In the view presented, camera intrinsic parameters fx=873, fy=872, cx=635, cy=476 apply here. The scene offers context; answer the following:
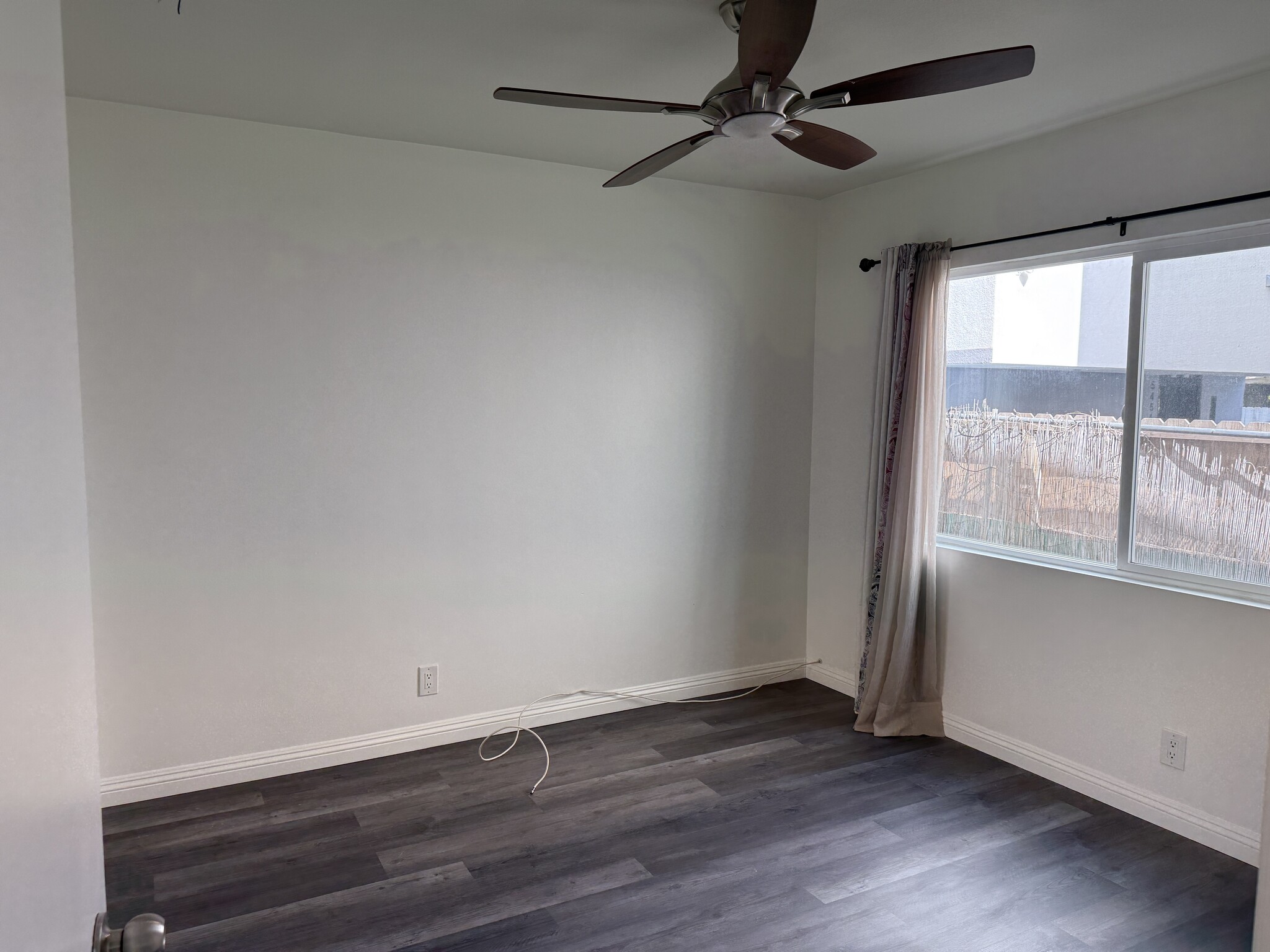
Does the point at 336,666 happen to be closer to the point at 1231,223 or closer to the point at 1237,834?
the point at 1237,834

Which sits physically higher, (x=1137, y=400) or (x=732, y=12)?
(x=732, y=12)

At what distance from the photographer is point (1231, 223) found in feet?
9.01

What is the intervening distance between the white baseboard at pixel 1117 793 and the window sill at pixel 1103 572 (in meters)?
0.71

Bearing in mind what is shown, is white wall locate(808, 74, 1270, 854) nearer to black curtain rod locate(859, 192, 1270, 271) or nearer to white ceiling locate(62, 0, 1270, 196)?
black curtain rod locate(859, 192, 1270, 271)

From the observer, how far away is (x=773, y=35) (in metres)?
1.82

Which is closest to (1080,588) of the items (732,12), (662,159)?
(662,159)

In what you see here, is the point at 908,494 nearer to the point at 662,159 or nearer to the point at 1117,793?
the point at 1117,793

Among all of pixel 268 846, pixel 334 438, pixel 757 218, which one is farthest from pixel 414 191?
pixel 268 846

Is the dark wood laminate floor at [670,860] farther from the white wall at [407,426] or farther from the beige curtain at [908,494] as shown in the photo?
the white wall at [407,426]

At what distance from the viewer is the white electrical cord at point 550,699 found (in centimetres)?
354

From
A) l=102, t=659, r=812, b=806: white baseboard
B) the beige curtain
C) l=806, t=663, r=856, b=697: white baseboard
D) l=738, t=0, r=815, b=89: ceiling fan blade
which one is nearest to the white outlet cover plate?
l=102, t=659, r=812, b=806: white baseboard

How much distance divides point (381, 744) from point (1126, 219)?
340 centimetres

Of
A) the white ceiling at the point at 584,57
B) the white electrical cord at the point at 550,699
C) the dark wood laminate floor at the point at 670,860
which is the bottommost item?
the dark wood laminate floor at the point at 670,860

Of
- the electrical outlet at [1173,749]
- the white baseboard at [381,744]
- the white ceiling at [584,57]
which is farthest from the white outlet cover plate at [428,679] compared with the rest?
the electrical outlet at [1173,749]
